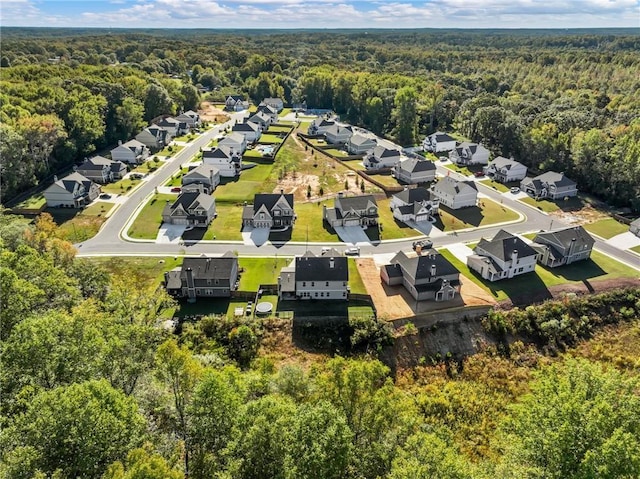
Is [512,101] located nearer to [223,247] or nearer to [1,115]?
[223,247]

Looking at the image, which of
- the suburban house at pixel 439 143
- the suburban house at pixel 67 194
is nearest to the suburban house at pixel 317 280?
the suburban house at pixel 67 194

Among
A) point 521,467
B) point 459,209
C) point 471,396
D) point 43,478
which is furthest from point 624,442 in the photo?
point 459,209

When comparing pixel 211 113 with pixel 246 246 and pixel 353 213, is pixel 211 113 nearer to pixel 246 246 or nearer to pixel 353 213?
pixel 353 213

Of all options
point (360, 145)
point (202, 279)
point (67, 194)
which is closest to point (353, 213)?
point (202, 279)

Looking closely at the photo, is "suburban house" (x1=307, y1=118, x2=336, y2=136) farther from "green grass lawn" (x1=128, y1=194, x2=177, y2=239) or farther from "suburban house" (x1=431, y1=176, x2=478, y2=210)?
"green grass lawn" (x1=128, y1=194, x2=177, y2=239)

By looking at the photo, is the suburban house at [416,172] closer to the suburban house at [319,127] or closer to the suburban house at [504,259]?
the suburban house at [504,259]

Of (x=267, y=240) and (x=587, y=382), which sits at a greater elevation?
(x=587, y=382)
